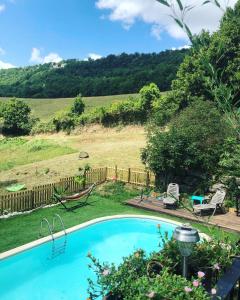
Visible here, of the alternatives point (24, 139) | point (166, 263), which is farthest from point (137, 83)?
point (166, 263)

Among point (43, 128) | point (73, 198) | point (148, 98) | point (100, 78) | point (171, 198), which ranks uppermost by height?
point (100, 78)

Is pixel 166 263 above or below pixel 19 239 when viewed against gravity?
above

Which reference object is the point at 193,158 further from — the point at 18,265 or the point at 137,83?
the point at 137,83

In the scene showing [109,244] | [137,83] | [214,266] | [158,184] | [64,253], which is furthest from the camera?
[137,83]

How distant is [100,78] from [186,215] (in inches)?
2543

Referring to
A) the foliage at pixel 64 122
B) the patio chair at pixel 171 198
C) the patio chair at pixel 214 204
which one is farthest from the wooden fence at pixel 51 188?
the foliage at pixel 64 122

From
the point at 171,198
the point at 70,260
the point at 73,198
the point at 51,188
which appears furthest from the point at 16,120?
the point at 70,260

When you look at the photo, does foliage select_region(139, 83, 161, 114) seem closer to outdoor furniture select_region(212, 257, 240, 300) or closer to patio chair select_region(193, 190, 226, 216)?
patio chair select_region(193, 190, 226, 216)

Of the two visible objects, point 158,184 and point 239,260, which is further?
point 158,184

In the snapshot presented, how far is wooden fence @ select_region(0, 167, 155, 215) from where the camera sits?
14.3 meters

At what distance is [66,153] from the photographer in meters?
30.4

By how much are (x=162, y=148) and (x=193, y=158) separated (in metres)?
1.56

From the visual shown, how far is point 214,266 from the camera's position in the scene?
4398mm

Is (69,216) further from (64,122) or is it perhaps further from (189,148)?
(64,122)
